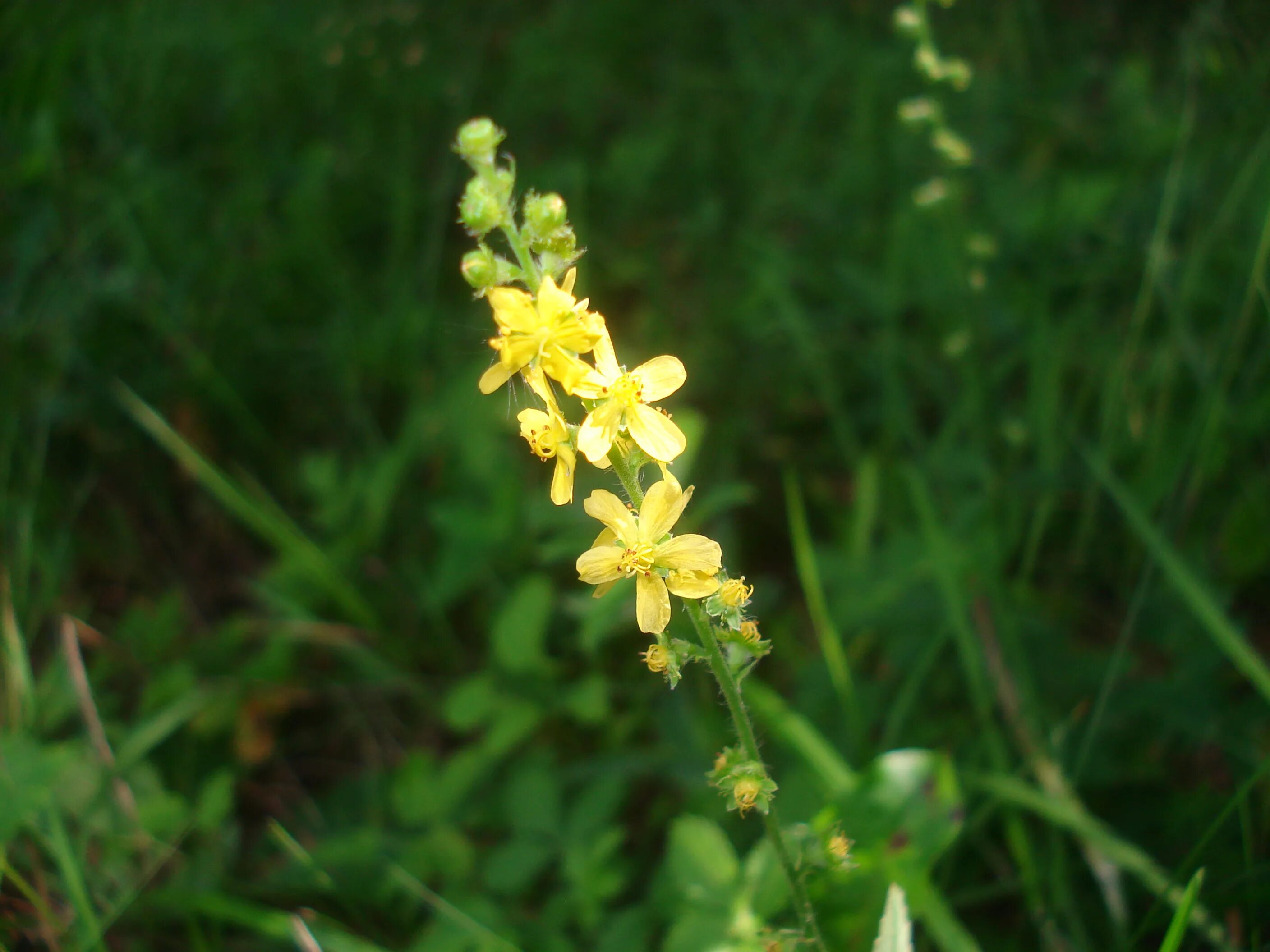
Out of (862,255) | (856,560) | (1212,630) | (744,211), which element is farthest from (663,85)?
(1212,630)

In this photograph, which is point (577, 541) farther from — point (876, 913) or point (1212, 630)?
point (1212, 630)

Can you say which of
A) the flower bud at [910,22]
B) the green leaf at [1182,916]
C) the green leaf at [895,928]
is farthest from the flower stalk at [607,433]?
the flower bud at [910,22]

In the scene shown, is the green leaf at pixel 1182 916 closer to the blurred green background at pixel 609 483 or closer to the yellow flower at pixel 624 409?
the blurred green background at pixel 609 483

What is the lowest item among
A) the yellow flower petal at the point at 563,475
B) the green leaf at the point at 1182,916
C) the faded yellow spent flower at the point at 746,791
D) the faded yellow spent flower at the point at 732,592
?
the green leaf at the point at 1182,916

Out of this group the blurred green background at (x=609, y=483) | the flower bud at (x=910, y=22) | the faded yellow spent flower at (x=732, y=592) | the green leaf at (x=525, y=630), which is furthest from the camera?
the flower bud at (x=910, y=22)

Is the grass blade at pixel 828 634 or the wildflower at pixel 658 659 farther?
the grass blade at pixel 828 634

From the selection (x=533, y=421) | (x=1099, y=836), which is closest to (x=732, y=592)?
(x=533, y=421)
